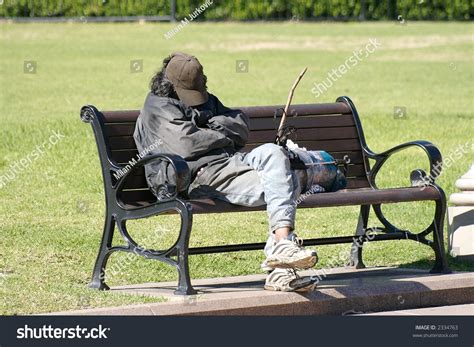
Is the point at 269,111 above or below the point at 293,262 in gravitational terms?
above

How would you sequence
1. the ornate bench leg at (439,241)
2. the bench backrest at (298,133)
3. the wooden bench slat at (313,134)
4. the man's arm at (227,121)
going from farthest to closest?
the wooden bench slat at (313,134), the ornate bench leg at (439,241), the bench backrest at (298,133), the man's arm at (227,121)

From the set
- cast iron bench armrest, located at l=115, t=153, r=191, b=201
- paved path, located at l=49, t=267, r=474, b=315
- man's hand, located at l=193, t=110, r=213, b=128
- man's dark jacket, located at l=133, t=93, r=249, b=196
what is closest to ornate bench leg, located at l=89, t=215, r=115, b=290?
paved path, located at l=49, t=267, r=474, b=315

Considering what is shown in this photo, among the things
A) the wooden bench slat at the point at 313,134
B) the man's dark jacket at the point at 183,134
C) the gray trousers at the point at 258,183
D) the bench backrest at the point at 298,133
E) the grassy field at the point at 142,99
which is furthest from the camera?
the grassy field at the point at 142,99

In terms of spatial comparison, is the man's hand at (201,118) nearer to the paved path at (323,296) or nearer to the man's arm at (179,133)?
the man's arm at (179,133)

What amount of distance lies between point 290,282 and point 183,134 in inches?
40.6

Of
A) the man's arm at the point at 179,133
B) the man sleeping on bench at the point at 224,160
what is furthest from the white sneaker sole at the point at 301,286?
the man's arm at the point at 179,133

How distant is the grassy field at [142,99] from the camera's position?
7.82m

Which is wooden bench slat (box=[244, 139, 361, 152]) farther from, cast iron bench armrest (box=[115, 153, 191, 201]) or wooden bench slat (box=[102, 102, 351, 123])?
cast iron bench armrest (box=[115, 153, 191, 201])

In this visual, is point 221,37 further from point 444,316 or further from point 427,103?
point 444,316

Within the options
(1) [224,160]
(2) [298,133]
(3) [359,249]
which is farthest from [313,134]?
(1) [224,160]

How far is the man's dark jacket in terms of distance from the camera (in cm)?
684

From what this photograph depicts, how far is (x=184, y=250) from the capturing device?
6.46 m

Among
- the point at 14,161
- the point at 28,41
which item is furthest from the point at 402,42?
the point at 14,161

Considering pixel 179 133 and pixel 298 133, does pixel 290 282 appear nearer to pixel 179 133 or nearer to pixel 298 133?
pixel 179 133
